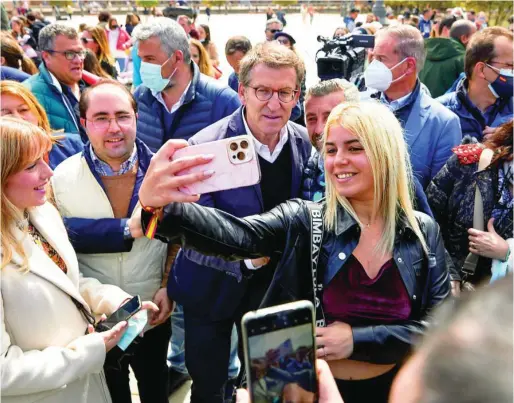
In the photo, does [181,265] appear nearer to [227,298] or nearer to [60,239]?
[227,298]

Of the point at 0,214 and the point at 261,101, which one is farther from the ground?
the point at 261,101

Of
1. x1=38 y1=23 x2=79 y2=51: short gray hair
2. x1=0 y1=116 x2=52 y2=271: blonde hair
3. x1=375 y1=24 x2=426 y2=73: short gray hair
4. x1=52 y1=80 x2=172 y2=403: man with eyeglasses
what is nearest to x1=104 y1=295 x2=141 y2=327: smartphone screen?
x1=52 y1=80 x2=172 y2=403: man with eyeglasses

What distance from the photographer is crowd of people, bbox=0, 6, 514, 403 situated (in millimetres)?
1562

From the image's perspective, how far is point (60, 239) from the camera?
1.88 meters

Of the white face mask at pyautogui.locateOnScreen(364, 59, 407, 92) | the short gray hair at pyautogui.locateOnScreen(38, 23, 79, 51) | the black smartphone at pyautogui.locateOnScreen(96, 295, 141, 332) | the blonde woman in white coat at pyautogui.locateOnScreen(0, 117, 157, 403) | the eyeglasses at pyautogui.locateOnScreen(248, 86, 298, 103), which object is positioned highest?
the short gray hair at pyautogui.locateOnScreen(38, 23, 79, 51)

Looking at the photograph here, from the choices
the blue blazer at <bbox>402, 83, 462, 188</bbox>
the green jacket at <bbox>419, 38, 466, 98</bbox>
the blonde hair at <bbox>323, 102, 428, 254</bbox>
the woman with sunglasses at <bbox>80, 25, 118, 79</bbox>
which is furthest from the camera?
the woman with sunglasses at <bbox>80, 25, 118, 79</bbox>

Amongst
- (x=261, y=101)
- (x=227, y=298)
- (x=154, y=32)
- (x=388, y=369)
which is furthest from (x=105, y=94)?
(x=388, y=369)

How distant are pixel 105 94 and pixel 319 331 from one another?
1.40 meters

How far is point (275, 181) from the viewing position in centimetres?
227

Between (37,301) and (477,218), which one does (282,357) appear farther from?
(477,218)

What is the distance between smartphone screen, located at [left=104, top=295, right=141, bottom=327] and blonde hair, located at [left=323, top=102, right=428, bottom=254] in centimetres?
81

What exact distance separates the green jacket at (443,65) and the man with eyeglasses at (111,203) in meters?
3.60

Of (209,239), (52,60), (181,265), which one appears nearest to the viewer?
(209,239)

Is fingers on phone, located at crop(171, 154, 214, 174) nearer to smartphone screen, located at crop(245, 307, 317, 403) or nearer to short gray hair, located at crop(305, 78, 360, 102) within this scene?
smartphone screen, located at crop(245, 307, 317, 403)
